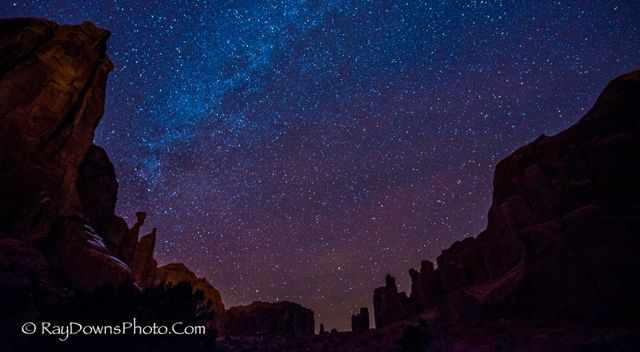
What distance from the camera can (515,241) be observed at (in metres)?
50.4

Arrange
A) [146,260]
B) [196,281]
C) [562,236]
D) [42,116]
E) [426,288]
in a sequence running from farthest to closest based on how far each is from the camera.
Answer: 1. [196,281]
2. [426,288]
3. [146,260]
4. [562,236]
5. [42,116]

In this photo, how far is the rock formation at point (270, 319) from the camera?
82938mm

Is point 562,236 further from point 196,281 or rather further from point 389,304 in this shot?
point 196,281

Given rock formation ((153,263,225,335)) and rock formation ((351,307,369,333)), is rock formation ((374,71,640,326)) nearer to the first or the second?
rock formation ((351,307,369,333))

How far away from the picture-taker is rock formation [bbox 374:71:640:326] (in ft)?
112

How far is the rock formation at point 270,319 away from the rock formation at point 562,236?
101 feet

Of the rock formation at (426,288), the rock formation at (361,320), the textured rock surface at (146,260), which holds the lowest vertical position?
the rock formation at (361,320)

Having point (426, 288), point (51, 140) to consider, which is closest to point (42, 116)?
point (51, 140)

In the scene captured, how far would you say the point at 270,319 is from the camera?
84.4 m

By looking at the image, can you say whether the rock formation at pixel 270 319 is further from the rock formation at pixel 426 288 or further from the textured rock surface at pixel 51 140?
the textured rock surface at pixel 51 140

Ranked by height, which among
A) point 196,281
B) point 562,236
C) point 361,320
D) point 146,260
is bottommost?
point 361,320

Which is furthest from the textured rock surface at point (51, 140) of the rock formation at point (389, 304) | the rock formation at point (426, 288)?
the rock formation at point (389, 304)

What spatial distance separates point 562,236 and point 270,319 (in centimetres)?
6164

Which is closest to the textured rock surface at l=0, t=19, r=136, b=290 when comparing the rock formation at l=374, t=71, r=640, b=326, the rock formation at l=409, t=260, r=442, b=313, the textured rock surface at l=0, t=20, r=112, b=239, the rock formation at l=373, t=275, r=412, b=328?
the textured rock surface at l=0, t=20, r=112, b=239
